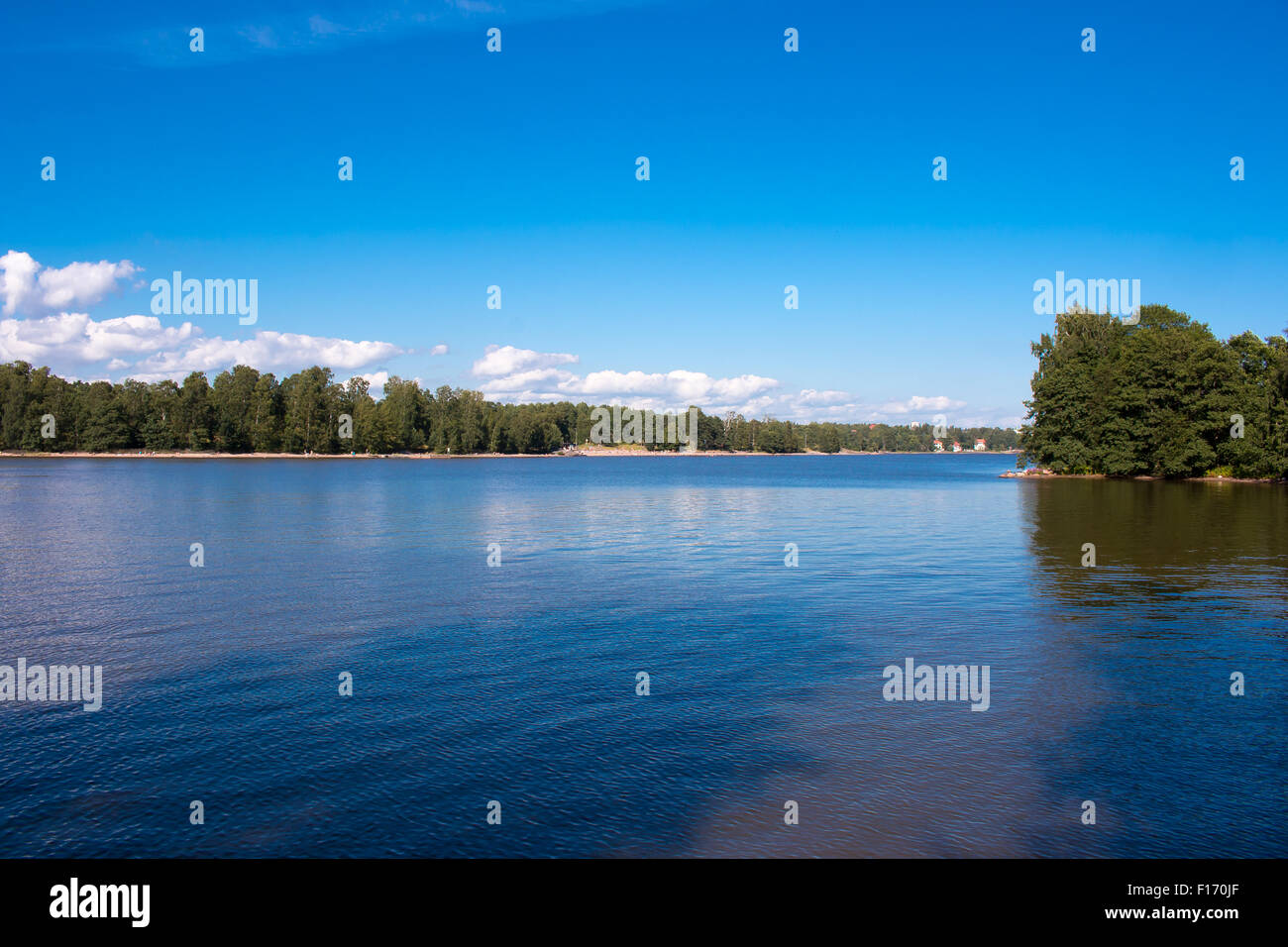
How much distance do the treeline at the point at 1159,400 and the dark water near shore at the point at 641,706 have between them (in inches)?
2266

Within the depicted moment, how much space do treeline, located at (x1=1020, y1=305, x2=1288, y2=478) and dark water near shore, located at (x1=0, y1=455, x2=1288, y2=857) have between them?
57.6 meters

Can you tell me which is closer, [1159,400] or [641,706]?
[641,706]

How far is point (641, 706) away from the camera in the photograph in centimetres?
1420

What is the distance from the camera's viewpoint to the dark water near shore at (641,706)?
9.92 metres

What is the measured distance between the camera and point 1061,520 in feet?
161

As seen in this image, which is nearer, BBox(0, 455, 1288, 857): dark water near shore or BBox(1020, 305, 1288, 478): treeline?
BBox(0, 455, 1288, 857): dark water near shore

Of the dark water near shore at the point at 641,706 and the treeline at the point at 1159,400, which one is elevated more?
the treeline at the point at 1159,400

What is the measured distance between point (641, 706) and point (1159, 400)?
300 ft

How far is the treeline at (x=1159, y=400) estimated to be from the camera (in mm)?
80500

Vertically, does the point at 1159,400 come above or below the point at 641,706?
above

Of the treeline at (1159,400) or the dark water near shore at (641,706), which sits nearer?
the dark water near shore at (641,706)

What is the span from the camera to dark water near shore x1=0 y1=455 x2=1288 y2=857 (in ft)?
32.6

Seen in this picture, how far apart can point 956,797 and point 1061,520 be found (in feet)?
143
